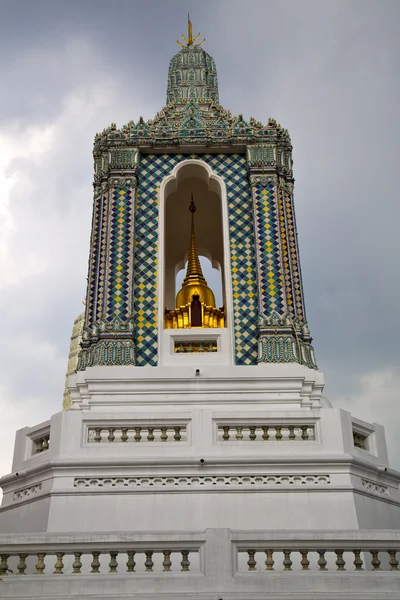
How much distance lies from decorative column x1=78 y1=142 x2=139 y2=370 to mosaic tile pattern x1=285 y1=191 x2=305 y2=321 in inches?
111

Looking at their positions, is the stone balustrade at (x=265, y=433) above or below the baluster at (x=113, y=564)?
above

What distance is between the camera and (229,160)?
1445 cm

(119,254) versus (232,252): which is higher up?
(232,252)

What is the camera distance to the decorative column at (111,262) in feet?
40.5

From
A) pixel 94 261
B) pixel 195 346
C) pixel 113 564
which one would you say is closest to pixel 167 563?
pixel 113 564

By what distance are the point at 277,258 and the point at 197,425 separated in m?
4.12

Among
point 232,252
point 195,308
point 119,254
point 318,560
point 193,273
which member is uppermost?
point 193,273

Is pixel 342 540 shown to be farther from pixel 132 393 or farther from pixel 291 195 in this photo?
pixel 291 195

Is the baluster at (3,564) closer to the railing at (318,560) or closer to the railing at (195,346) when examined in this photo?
the railing at (318,560)

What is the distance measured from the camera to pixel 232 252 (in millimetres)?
13422

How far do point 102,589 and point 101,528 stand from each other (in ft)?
8.53

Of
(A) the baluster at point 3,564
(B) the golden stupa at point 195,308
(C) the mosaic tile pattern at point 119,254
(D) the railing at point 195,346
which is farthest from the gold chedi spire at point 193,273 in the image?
(A) the baluster at point 3,564

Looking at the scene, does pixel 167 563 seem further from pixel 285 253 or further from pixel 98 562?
pixel 285 253

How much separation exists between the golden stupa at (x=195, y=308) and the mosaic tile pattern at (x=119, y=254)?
1650mm
